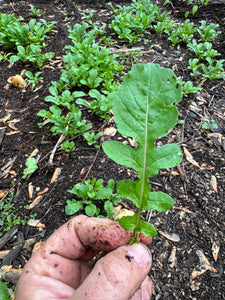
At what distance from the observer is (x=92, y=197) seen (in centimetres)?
206

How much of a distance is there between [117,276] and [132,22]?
13.7 feet

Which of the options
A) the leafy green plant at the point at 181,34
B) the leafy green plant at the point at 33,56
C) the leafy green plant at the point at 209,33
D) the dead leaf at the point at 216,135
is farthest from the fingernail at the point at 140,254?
the leafy green plant at the point at 209,33

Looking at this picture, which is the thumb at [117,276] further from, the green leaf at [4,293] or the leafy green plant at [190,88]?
the leafy green plant at [190,88]

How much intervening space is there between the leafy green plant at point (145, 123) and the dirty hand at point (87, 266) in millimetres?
185

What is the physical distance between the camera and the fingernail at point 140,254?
4.43 feet

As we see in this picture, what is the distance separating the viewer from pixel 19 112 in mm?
3041

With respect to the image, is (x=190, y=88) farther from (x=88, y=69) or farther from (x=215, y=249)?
(x=215, y=249)

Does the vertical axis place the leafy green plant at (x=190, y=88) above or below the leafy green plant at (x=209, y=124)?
above

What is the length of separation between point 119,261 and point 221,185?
1.45 m

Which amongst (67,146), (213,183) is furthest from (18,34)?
(213,183)

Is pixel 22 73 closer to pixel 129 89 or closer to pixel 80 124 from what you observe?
pixel 80 124

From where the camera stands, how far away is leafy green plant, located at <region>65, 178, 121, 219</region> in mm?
2021

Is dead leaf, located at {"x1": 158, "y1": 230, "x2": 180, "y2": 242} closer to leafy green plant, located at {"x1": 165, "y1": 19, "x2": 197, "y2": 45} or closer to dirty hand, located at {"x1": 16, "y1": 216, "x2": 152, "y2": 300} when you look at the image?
dirty hand, located at {"x1": 16, "y1": 216, "x2": 152, "y2": 300}

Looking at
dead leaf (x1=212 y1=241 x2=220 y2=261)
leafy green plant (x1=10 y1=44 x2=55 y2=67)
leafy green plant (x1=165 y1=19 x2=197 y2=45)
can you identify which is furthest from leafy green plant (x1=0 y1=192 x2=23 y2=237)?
leafy green plant (x1=165 y1=19 x2=197 y2=45)
